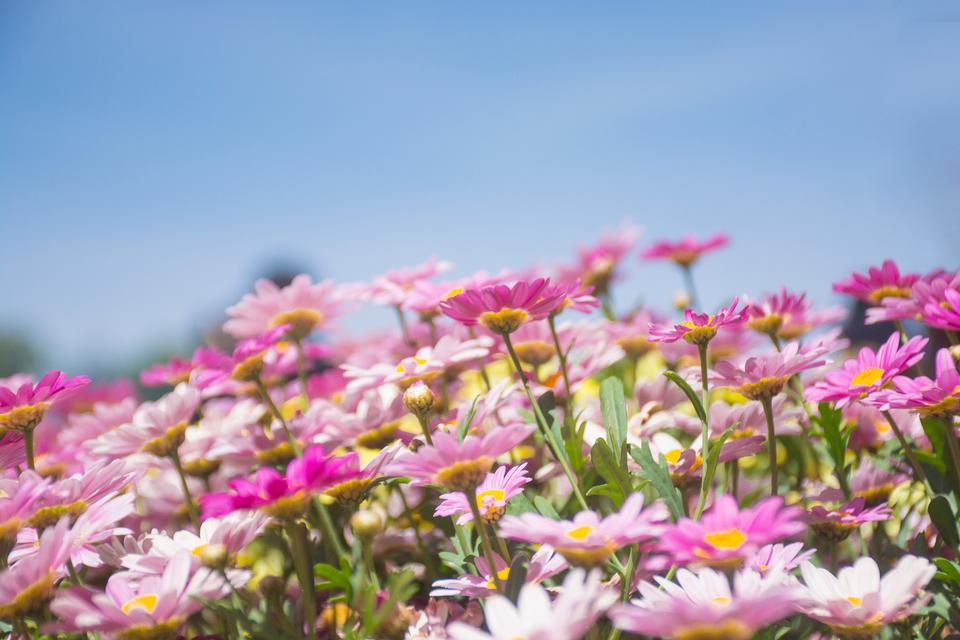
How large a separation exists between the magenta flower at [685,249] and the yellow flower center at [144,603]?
108cm

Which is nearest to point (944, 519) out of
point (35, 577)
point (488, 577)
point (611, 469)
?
point (611, 469)

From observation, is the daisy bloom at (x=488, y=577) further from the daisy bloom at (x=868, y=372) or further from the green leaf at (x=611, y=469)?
the daisy bloom at (x=868, y=372)

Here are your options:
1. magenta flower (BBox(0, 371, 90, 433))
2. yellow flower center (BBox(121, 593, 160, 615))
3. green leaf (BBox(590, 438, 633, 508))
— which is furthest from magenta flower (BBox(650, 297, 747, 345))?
magenta flower (BBox(0, 371, 90, 433))

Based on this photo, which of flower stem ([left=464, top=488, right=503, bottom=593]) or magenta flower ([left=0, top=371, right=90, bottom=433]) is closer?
flower stem ([left=464, top=488, right=503, bottom=593])

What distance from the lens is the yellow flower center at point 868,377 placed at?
2.23ft

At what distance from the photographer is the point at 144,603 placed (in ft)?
1.72

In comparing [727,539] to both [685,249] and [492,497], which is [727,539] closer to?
[492,497]

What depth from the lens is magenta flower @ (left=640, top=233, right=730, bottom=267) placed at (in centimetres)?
140

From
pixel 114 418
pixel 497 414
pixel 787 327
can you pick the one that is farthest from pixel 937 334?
pixel 114 418

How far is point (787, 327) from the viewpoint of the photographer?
1.03 meters

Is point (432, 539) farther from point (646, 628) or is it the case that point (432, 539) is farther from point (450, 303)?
point (646, 628)

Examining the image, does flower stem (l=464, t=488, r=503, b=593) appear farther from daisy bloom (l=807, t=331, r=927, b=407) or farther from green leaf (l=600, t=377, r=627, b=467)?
daisy bloom (l=807, t=331, r=927, b=407)

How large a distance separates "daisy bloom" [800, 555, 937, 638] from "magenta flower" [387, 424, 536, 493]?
0.23 m

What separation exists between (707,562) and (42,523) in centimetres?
51
